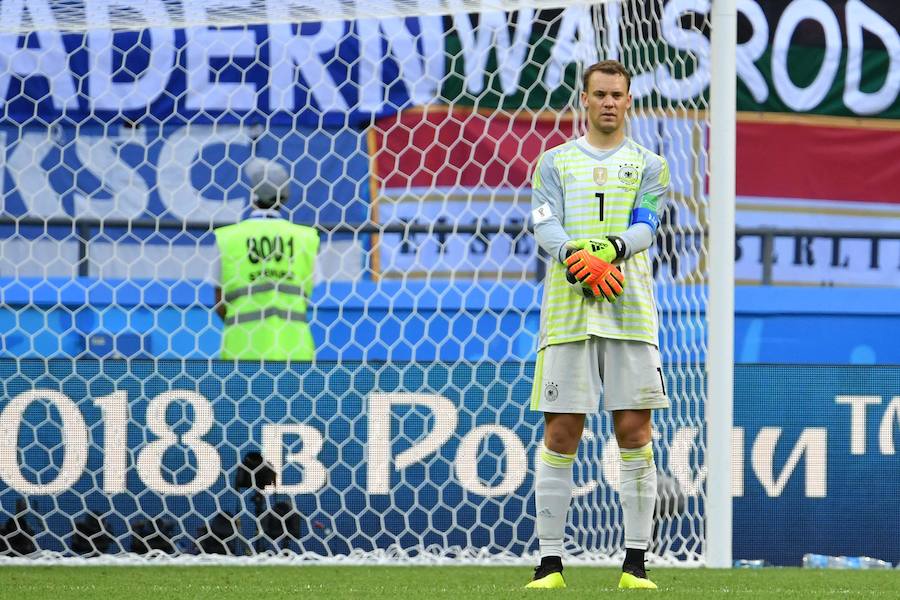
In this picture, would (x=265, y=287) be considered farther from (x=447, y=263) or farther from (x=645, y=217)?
(x=645, y=217)

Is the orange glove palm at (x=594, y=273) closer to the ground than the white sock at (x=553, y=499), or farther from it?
farther from it

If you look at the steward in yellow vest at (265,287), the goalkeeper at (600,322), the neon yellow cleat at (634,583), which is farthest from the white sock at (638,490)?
the steward in yellow vest at (265,287)

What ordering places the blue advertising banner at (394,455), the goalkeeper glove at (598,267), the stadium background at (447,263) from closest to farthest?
the goalkeeper glove at (598,267), the blue advertising banner at (394,455), the stadium background at (447,263)

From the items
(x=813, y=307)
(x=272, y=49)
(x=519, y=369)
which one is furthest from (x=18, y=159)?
(x=813, y=307)

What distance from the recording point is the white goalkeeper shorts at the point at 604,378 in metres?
3.78

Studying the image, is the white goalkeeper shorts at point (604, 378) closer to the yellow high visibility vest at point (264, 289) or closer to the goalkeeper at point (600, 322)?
the goalkeeper at point (600, 322)

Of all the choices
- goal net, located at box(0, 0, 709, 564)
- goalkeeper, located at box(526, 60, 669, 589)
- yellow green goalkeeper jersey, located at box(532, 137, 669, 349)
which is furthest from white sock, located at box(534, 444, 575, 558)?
goal net, located at box(0, 0, 709, 564)

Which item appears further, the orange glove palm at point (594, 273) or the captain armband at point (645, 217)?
the captain armband at point (645, 217)

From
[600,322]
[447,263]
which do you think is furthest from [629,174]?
[447,263]

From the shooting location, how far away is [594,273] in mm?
3629

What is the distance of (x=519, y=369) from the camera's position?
5316mm

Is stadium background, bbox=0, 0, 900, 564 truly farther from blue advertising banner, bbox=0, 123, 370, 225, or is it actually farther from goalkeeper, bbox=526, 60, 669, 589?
goalkeeper, bbox=526, 60, 669, 589

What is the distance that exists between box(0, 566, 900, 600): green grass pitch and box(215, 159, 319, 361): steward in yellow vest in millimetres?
1253

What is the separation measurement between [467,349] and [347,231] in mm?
1122
